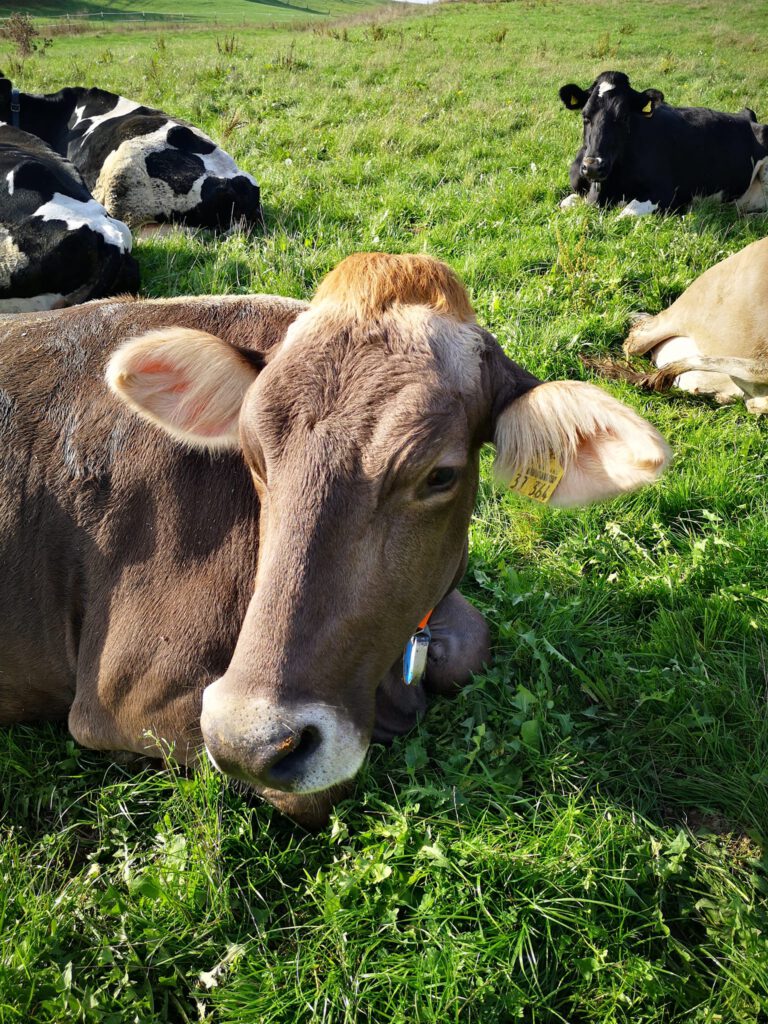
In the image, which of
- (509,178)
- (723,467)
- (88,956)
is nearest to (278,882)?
(88,956)

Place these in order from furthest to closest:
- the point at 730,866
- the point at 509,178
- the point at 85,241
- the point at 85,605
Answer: the point at 509,178, the point at 85,241, the point at 85,605, the point at 730,866

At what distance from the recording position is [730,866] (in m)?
2.41

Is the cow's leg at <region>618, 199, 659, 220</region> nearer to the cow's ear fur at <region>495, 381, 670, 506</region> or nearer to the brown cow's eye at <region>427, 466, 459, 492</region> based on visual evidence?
the cow's ear fur at <region>495, 381, 670, 506</region>

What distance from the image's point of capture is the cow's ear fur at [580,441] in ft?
6.68

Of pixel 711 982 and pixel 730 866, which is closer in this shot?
pixel 711 982

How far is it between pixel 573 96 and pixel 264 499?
969cm

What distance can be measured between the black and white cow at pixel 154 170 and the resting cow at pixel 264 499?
4882 mm

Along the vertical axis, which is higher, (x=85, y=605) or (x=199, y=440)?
(x=199, y=440)

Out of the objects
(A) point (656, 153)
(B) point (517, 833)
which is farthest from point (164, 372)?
(A) point (656, 153)

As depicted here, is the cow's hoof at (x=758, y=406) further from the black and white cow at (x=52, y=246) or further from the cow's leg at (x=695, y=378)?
the black and white cow at (x=52, y=246)

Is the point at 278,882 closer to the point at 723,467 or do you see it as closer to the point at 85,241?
the point at 723,467

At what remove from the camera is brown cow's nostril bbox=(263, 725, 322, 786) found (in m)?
1.84

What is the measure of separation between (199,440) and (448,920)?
1801 millimetres

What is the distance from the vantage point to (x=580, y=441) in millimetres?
2238
